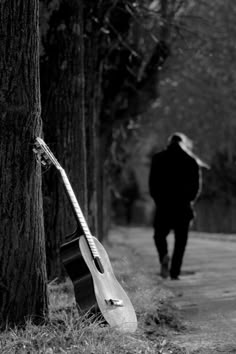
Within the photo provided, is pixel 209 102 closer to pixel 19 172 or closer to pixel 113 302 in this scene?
pixel 19 172

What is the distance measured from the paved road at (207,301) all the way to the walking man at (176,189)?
0.62 metres

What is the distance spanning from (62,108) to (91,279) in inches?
159

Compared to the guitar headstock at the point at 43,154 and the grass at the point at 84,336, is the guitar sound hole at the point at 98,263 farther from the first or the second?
the guitar headstock at the point at 43,154

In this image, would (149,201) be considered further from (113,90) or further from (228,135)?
(113,90)

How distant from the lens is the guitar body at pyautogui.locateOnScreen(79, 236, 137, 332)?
6133 millimetres

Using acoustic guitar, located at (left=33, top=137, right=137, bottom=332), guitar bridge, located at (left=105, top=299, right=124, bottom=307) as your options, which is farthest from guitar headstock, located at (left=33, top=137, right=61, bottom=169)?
guitar bridge, located at (left=105, top=299, right=124, bottom=307)

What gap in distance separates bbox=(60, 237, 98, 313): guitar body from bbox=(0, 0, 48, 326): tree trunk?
347 mm

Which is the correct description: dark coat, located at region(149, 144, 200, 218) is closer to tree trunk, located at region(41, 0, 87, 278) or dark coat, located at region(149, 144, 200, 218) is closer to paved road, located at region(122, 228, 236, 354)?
paved road, located at region(122, 228, 236, 354)

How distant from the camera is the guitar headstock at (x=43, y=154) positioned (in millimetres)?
6453

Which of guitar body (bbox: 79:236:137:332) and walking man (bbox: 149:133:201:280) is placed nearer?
guitar body (bbox: 79:236:137:332)

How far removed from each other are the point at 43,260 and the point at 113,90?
1229cm

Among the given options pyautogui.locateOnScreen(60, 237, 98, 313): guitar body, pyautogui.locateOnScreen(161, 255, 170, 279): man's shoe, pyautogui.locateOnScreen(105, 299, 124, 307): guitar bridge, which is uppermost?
pyautogui.locateOnScreen(60, 237, 98, 313): guitar body

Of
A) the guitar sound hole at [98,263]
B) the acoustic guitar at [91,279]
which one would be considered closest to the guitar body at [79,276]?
the acoustic guitar at [91,279]

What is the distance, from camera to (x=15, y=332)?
6.03 m
